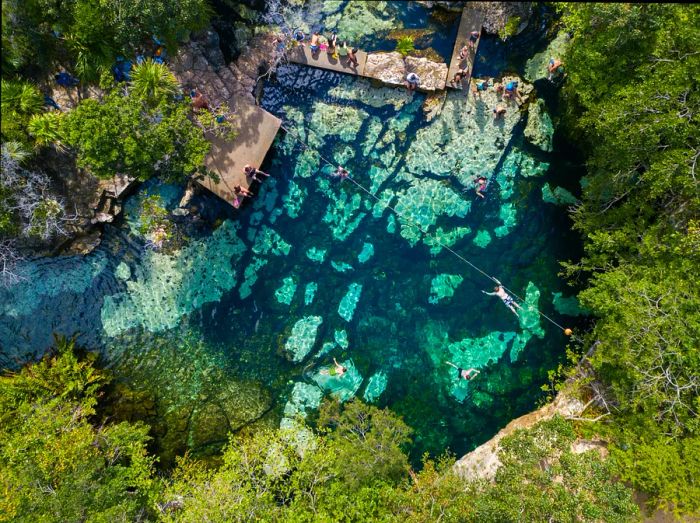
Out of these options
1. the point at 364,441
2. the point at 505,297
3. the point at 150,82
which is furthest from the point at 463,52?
the point at 364,441

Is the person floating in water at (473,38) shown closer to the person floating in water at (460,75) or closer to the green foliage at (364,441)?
the person floating in water at (460,75)

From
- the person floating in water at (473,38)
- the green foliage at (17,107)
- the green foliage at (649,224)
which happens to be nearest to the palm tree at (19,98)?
the green foliage at (17,107)

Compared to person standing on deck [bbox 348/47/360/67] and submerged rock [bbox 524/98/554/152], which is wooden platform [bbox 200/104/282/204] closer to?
person standing on deck [bbox 348/47/360/67]

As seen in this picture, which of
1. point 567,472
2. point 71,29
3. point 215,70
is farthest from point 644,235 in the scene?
point 71,29

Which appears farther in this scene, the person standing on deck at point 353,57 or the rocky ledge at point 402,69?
the rocky ledge at point 402,69

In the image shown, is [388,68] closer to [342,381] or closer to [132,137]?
[132,137]

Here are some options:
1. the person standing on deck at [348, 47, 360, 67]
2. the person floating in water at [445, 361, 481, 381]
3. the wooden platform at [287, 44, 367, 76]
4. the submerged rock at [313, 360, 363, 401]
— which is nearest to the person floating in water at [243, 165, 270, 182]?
the wooden platform at [287, 44, 367, 76]

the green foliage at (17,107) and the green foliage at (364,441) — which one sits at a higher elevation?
the green foliage at (17,107)
